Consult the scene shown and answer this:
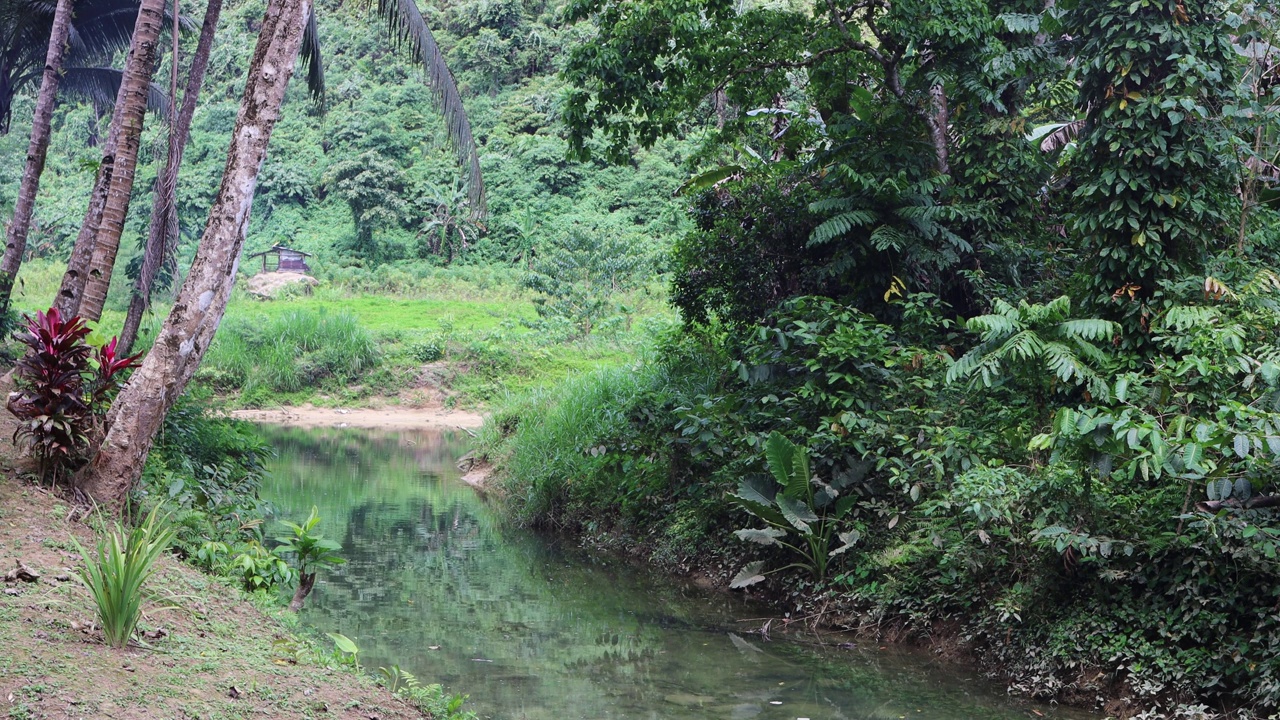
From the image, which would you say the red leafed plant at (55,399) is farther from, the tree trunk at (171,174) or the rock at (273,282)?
the rock at (273,282)

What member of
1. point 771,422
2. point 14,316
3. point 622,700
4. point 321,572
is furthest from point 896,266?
point 14,316

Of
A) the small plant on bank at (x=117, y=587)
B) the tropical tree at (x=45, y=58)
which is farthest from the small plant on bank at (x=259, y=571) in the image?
the tropical tree at (x=45, y=58)

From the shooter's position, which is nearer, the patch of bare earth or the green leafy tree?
the patch of bare earth

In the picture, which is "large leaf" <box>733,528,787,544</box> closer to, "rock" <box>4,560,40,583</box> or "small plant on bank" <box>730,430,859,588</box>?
"small plant on bank" <box>730,430,859,588</box>

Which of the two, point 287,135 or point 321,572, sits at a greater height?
point 287,135

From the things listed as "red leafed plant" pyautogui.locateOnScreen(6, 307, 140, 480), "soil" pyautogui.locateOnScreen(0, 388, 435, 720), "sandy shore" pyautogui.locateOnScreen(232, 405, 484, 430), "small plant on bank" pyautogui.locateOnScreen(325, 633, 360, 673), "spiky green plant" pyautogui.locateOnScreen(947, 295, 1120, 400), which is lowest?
"sandy shore" pyautogui.locateOnScreen(232, 405, 484, 430)

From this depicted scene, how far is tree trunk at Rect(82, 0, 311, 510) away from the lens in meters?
6.77

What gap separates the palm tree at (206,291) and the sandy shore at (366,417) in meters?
17.5

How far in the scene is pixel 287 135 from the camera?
47.2 meters

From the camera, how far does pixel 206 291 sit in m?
6.94

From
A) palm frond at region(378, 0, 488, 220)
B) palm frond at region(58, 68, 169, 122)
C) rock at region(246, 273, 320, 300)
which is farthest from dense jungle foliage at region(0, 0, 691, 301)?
palm frond at region(378, 0, 488, 220)

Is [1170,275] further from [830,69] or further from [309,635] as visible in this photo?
[309,635]

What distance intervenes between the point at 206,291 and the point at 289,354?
2106cm

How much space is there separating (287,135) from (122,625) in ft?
152
